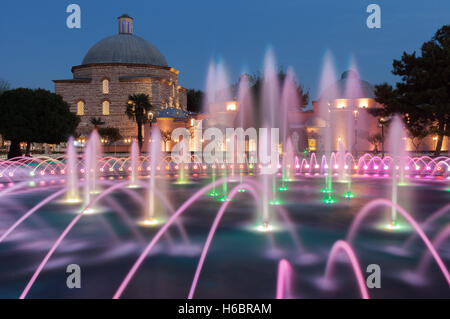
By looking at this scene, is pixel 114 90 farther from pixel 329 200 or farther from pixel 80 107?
pixel 329 200

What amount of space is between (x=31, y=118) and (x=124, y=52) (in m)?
35.2

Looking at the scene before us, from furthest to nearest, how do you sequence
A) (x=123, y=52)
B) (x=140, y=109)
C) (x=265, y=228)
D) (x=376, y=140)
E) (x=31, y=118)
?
(x=123, y=52) → (x=140, y=109) → (x=376, y=140) → (x=31, y=118) → (x=265, y=228)

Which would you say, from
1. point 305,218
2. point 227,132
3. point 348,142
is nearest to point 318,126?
point 348,142

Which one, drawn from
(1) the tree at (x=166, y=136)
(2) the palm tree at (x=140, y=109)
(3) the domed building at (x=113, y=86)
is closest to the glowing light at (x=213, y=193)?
(1) the tree at (x=166, y=136)

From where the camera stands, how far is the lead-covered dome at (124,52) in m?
60.4

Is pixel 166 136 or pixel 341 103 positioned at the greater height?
pixel 341 103

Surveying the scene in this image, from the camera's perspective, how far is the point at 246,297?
4109 mm

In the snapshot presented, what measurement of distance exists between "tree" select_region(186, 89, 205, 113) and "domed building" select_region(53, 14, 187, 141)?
25544 millimetres

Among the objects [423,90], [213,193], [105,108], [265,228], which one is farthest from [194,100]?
[265,228]

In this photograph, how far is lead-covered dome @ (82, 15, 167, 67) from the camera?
6041 centimetres

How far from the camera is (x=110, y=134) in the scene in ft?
179

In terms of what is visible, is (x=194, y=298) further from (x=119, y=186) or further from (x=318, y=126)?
(x=318, y=126)
